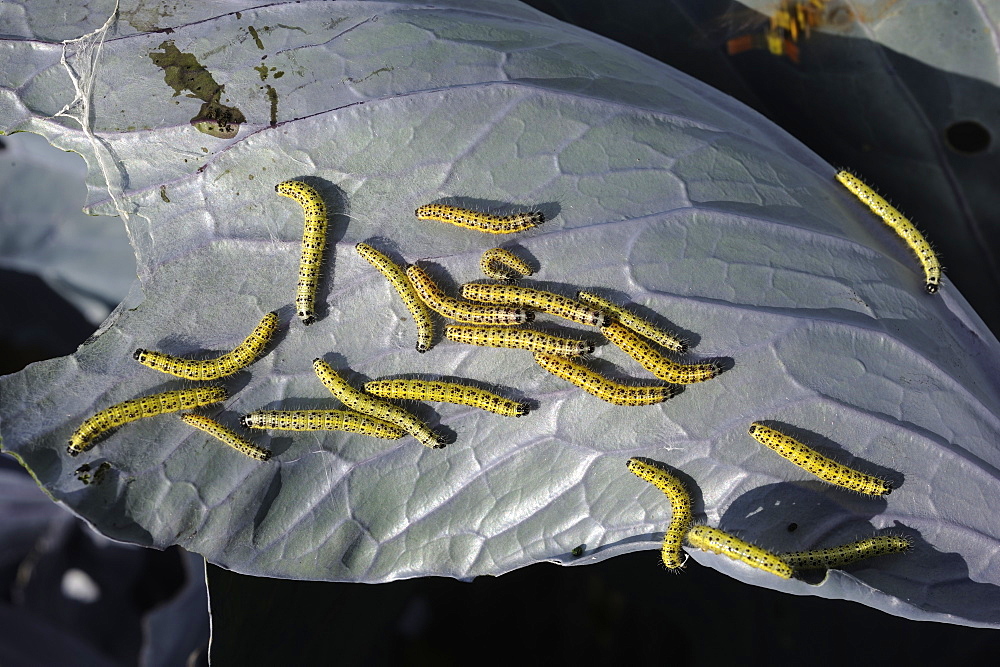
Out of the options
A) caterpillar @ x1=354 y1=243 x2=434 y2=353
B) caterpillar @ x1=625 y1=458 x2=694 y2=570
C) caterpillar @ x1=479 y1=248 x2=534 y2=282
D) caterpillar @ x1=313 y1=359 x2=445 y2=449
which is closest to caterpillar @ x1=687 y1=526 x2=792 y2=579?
caterpillar @ x1=625 y1=458 x2=694 y2=570

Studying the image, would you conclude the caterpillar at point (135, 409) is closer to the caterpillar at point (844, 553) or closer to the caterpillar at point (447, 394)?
the caterpillar at point (447, 394)

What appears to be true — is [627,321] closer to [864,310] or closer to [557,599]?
[864,310]

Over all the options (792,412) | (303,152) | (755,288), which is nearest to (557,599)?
(792,412)

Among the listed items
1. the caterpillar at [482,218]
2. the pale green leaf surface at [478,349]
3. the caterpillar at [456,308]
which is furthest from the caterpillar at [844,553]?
the caterpillar at [482,218]

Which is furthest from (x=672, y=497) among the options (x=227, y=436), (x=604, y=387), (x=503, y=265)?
(x=227, y=436)

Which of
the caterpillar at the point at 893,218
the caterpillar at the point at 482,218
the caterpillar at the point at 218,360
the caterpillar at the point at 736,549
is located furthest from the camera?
the caterpillar at the point at 893,218

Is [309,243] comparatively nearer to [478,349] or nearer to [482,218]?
[482,218]
